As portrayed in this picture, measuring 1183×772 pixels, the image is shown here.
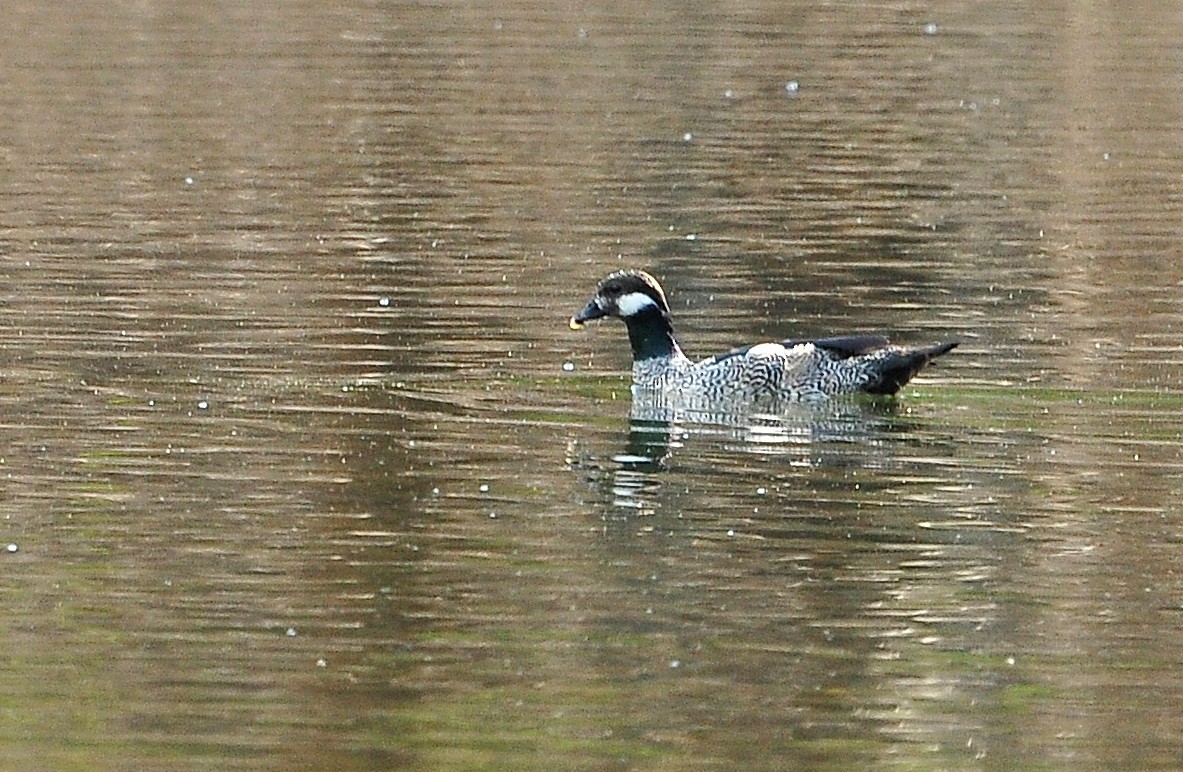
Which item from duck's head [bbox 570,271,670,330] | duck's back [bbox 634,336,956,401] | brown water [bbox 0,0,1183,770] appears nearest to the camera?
brown water [bbox 0,0,1183,770]

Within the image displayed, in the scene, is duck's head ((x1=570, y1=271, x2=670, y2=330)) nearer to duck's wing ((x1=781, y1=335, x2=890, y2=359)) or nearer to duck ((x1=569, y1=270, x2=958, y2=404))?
duck ((x1=569, y1=270, x2=958, y2=404))

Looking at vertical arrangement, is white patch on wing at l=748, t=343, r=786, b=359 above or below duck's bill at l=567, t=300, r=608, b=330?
below

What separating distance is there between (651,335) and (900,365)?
1559mm

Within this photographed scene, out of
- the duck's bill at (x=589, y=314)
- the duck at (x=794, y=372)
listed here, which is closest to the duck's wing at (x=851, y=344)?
the duck at (x=794, y=372)

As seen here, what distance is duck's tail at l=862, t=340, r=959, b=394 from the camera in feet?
49.6

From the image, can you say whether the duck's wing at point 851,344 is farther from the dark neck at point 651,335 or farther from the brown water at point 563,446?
the dark neck at point 651,335

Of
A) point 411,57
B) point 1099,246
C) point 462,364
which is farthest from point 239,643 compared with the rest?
point 411,57

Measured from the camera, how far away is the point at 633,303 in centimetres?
1619

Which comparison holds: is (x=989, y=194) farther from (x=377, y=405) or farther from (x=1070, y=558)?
(x=1070, y=558)

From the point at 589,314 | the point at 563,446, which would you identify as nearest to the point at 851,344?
the point at 589,314

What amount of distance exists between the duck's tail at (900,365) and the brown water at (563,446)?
0.15m

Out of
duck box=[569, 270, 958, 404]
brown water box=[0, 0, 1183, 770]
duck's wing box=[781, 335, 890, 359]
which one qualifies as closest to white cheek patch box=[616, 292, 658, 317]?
brown water box=[0, 0, 1183, 770]

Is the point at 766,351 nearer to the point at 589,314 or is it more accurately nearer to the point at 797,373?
the point at 797,373

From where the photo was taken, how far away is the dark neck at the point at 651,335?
1591 cm
